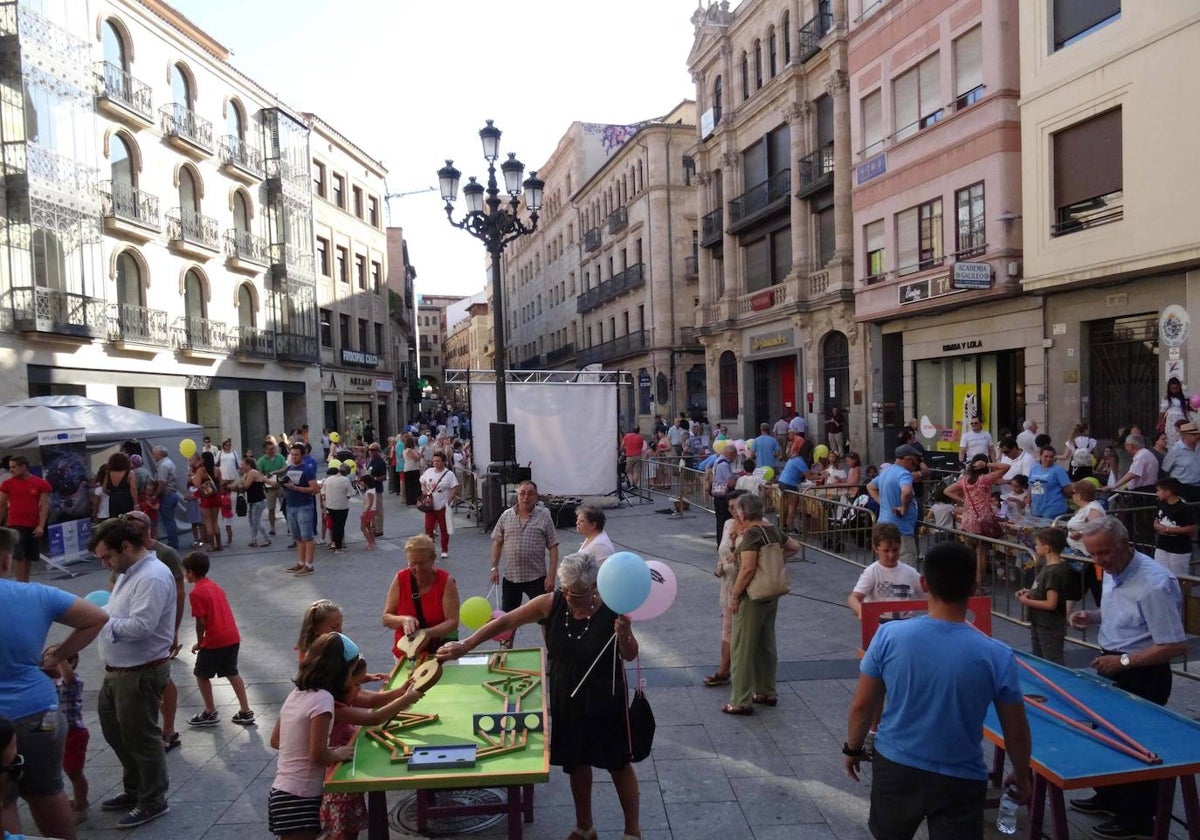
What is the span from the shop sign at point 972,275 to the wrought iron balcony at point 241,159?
80.3ft

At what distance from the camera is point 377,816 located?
11.7ft

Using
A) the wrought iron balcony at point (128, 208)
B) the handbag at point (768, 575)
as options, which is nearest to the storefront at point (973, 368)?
the handbag at point (768, 575)

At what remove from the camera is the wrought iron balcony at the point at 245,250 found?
28.3 meters

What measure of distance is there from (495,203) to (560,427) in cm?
476

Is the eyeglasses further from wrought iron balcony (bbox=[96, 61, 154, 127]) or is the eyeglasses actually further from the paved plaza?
wrought iron balcony (bbox=[96, 61, 154, 127])

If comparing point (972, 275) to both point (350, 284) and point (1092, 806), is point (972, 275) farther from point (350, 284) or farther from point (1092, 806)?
point (350, 284)

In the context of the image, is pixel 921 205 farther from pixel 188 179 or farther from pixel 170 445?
pixel 188 179

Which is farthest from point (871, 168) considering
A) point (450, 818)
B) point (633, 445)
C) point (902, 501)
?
point (450, 818)

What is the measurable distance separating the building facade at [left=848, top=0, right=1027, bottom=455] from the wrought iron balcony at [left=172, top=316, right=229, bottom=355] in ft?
69.1

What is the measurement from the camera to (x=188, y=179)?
2666 centimetres

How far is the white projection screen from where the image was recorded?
53.0 ft

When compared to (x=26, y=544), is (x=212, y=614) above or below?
above

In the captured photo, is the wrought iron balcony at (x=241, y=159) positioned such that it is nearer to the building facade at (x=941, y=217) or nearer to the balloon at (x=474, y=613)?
the building facade at (x=941, y=217)

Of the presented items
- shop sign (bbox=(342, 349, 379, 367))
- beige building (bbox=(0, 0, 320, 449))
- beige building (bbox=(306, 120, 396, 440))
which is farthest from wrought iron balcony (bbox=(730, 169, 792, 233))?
shop sign (bbox=(342, 349, 379, 367))
